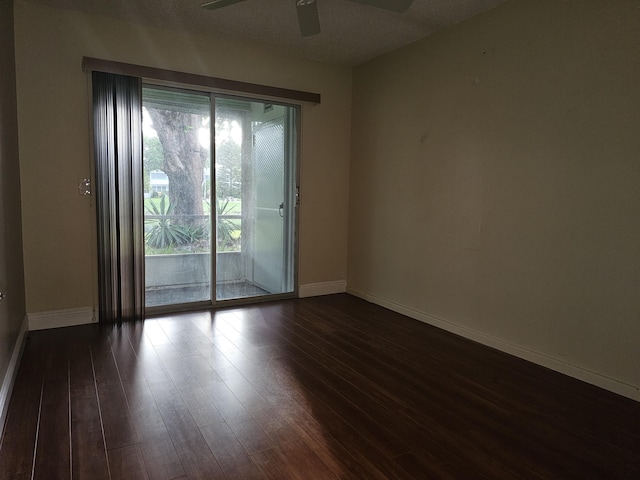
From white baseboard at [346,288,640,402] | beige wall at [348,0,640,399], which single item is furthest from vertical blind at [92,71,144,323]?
white baseboard at [346,288,640,402]

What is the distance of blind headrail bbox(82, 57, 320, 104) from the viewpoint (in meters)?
3.44

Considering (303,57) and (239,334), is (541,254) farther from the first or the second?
(303,57)

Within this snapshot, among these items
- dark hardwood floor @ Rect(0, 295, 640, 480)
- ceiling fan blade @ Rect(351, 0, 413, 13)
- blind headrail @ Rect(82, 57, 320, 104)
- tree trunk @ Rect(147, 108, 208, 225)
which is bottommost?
dark hardwood floor @ Rect(0, 295, 640, 480)

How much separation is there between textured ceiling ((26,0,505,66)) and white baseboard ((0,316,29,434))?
2510 mm

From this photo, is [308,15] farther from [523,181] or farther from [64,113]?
[64,113]

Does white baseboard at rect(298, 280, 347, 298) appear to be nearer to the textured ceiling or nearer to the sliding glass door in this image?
the sliding glass door

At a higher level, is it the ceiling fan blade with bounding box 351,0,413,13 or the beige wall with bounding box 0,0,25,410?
the ceiling fan blade with bounding box 351,0,413,13

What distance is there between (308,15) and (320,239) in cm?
260

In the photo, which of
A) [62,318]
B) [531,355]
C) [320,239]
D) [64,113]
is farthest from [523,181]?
[62,318]

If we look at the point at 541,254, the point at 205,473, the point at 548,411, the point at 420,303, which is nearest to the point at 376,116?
the point at 420,303

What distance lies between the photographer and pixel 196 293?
4.18 meters

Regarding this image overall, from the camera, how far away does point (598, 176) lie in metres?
2.58

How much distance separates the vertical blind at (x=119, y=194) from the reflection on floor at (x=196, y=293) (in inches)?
9.4

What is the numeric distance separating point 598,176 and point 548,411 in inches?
55.9
